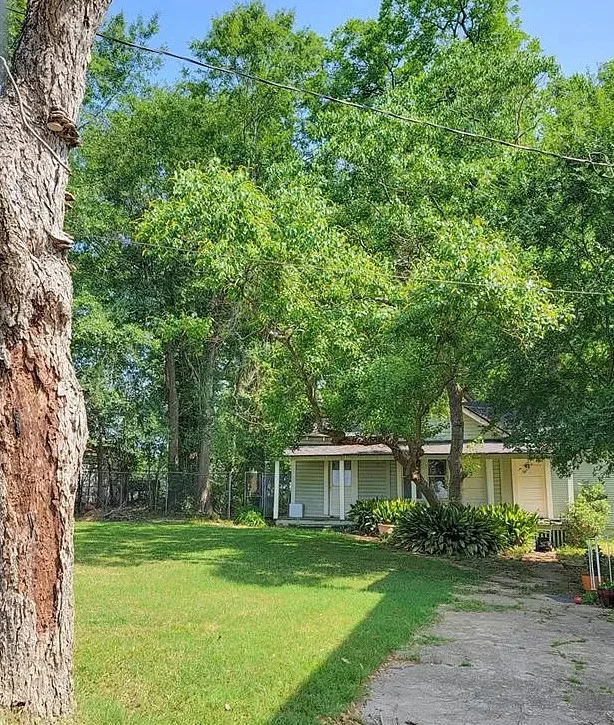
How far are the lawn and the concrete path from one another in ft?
0.96

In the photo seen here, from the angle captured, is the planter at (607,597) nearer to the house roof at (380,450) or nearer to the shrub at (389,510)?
the shrub at (389,510)

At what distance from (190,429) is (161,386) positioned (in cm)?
198

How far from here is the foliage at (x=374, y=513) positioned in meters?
17.7

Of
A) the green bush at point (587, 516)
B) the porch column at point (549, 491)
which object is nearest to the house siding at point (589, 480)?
the porch column at point (549, 491)

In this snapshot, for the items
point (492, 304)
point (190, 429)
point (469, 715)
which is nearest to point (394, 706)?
point (469, 715)

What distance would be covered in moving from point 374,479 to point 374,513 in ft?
11.0

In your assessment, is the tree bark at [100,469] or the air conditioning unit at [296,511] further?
the tree bark at [100,469]

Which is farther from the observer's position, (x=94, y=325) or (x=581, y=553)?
(x=94, y=325)

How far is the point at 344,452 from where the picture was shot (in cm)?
2042

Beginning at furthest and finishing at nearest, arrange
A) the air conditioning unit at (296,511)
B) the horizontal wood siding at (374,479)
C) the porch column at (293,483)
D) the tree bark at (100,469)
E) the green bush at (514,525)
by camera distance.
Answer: the tree bark at (100,469)
the porch column at (293,483)
the horizontal wood siding at (374,479)
the air conditioning unit at (296,511)
the green bush at (514,525)

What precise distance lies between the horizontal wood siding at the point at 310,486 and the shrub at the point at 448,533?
7244 millimetres

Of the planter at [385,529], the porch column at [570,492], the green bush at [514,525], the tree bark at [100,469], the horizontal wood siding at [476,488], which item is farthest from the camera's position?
the tree bark at [100,469]

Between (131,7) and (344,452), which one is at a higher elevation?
(131,7)

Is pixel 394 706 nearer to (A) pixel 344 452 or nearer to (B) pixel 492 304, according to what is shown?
(B) pixel 492 304
